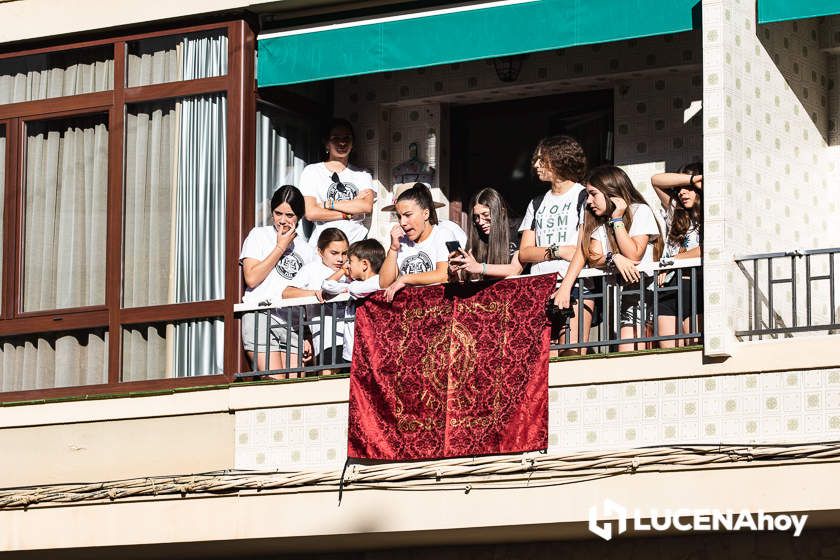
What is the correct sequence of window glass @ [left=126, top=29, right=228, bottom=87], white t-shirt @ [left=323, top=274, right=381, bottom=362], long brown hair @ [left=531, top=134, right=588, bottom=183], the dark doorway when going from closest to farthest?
long brown hair @ [left=531, top=134, right=588, bottom=183]
white t-shirt @ [left=323, top=274, right=381, bottom=362]
window glass @ [left=126, top=29, right=228, bottom=87]
the dark doorway

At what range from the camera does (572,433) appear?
13.0 metres

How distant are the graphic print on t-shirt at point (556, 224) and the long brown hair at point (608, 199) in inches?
12.5

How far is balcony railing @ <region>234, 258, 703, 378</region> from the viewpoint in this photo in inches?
509

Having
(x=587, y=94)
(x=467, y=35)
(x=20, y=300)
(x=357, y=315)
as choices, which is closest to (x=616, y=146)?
(x=587, y=94)

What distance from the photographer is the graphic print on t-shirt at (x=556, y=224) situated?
44.9ft

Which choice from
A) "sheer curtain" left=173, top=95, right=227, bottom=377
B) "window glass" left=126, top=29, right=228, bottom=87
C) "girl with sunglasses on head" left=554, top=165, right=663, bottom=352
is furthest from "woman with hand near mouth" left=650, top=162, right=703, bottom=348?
"window glass" left=126, top=29, right=228, bottom=87

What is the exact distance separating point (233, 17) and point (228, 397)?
119 inches

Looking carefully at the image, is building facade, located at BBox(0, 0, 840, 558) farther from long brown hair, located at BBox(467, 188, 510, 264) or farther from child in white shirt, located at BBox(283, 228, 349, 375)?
long brown hair, located at BBox(467, 188, 510, 264)

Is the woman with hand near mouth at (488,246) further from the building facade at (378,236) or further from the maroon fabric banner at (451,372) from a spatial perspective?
the building facade at (378,236)

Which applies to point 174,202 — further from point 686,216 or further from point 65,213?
point 686,216

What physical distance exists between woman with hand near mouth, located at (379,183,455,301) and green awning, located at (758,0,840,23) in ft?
9.23

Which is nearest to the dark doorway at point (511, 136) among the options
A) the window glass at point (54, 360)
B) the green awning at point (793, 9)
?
the green awning at point (793, 9)

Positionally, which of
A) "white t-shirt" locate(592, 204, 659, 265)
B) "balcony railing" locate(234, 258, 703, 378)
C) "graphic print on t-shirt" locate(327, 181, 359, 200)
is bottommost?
"balcony railing" locate(234, 258, 703, 378)

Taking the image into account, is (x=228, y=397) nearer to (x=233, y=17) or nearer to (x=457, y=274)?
(x=457, y=274)
